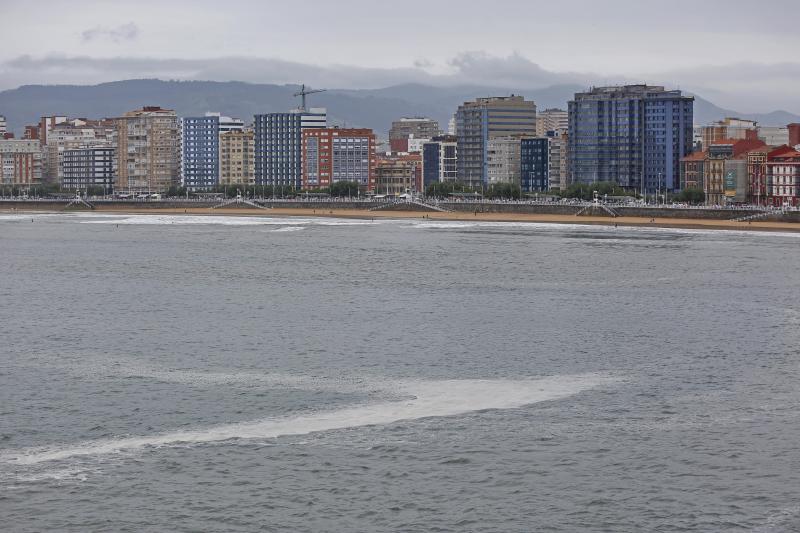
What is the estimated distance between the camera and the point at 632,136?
565 ft

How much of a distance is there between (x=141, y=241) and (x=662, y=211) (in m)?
52.2

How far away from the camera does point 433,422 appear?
24422 mm

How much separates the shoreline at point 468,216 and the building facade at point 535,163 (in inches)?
1983

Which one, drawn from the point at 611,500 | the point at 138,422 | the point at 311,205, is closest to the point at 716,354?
the point at 611,500

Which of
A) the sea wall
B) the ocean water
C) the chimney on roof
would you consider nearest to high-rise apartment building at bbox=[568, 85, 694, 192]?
the chimney on roof

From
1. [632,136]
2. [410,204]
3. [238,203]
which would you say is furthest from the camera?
[632,136]

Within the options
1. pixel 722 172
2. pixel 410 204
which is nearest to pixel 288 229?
pixel 410 204

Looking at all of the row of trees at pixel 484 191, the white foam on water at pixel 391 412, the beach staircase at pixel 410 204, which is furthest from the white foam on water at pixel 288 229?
the white foam on water at pixel 391 412

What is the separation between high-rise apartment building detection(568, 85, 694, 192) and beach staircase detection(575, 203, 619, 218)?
135ft

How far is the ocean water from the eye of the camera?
63.7 ft

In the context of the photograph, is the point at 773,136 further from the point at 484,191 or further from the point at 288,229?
the point at 288,229

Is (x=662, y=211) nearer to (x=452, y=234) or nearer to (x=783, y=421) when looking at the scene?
(x=452, y=234)

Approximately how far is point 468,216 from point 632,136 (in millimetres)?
47791

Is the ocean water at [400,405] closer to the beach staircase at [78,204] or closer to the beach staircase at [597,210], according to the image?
the beach staircase at [597,210]
